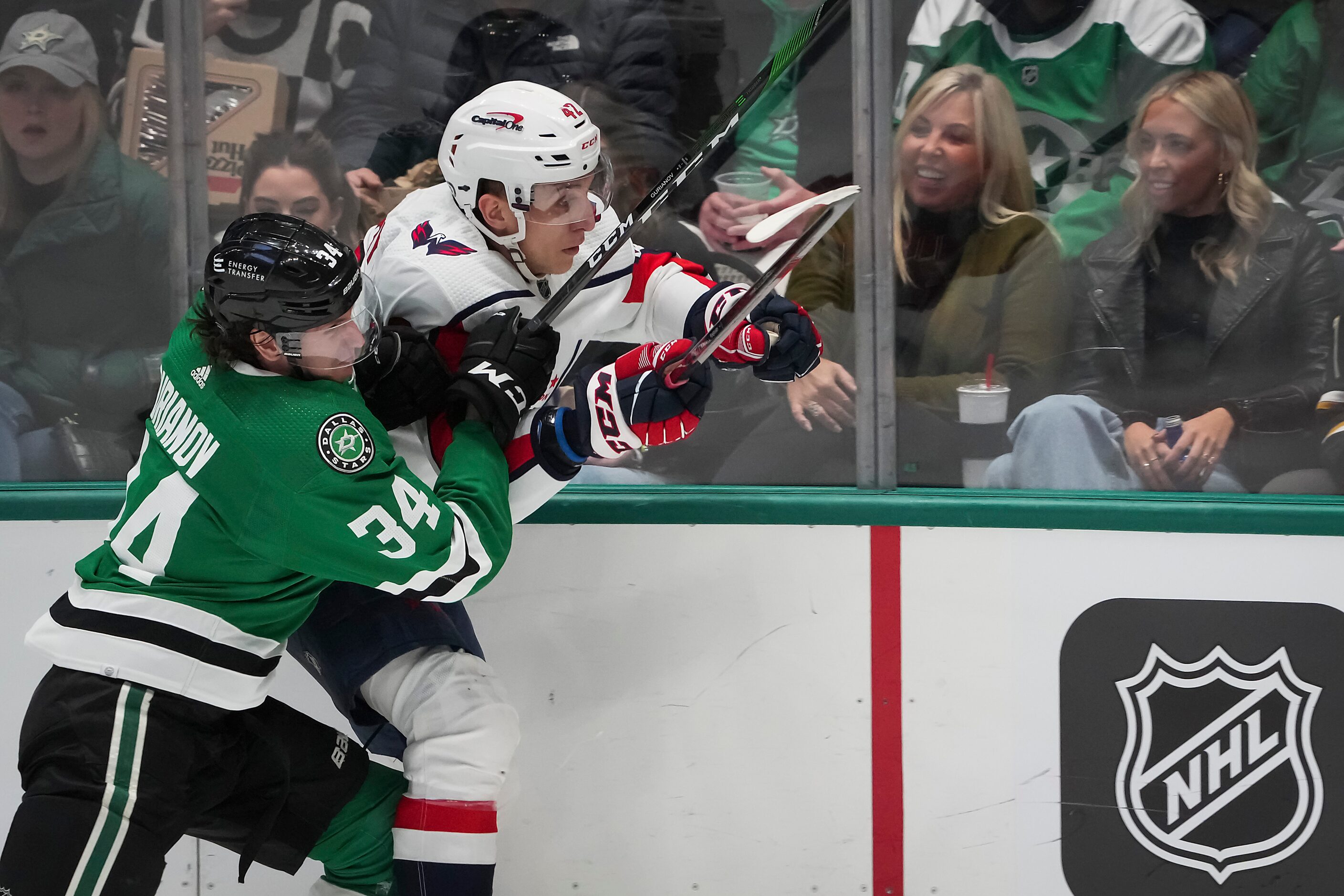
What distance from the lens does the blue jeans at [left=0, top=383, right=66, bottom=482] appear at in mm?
2305

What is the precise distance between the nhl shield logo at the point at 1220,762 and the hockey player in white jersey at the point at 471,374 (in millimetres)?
794

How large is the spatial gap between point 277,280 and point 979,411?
1162 millimetres

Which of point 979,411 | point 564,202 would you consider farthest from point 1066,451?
point 564,202

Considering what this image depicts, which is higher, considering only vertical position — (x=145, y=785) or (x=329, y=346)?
(x=329, y=346)

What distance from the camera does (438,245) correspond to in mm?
1846

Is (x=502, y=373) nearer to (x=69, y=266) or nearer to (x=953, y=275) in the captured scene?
(x=953, y=275)

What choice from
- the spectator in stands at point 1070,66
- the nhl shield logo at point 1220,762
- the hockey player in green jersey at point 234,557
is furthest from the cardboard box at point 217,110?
the nhl shield logo at point 1220,762

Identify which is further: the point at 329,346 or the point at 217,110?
the point at 217,110

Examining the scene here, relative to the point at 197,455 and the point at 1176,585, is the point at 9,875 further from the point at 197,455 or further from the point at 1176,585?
the point at 1176,585

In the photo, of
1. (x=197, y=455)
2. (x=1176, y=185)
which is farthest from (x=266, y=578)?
(x=1176, y=185)

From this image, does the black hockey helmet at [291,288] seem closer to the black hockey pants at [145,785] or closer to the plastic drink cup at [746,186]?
the black hockey pants at [145,785]

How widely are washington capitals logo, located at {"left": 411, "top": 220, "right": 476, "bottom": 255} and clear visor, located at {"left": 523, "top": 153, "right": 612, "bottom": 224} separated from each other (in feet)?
0.37

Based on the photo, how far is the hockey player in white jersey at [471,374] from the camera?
1751 mm

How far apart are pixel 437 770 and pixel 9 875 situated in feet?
1.77
